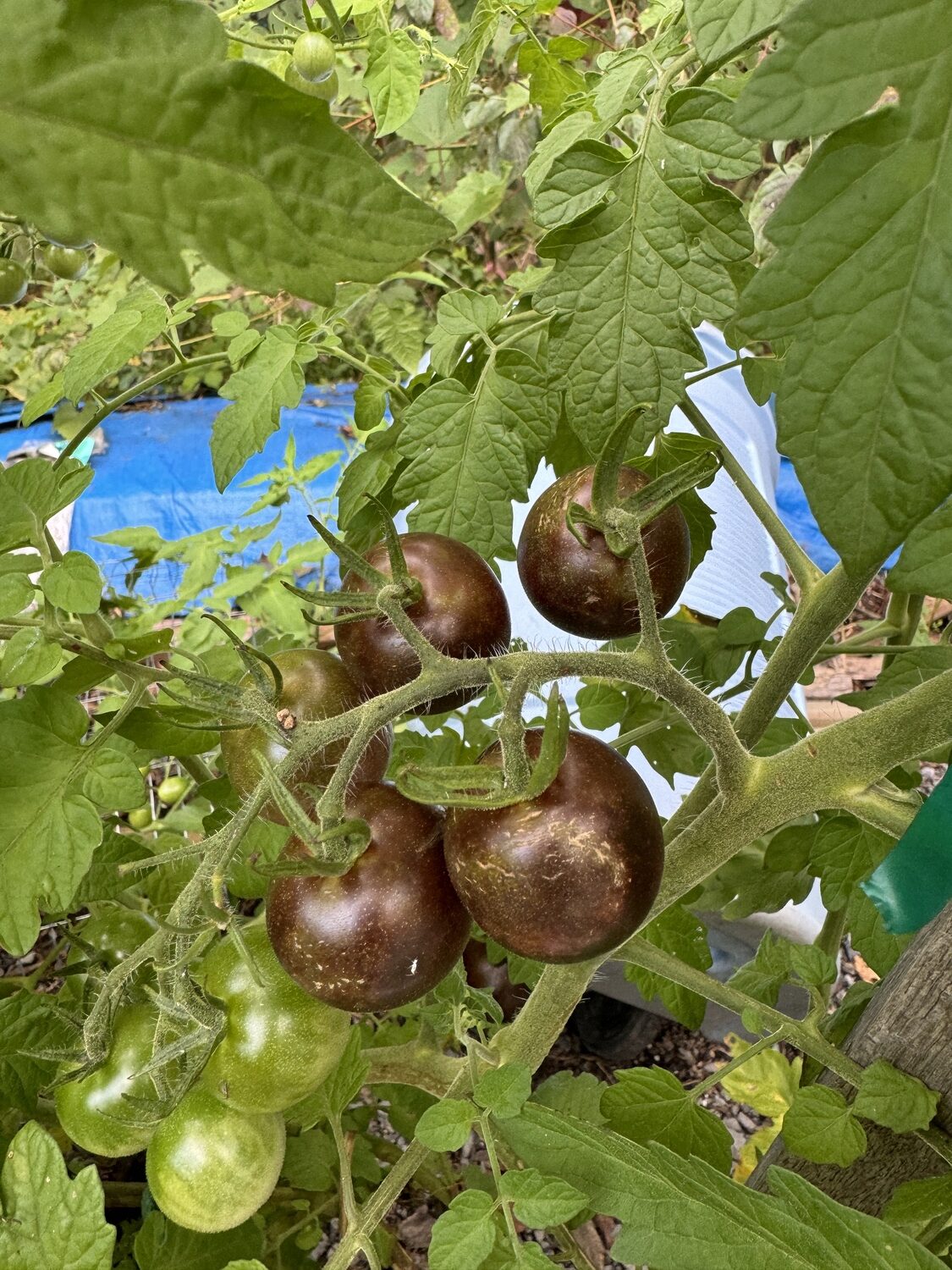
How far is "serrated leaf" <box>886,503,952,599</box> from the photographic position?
434 millimetres

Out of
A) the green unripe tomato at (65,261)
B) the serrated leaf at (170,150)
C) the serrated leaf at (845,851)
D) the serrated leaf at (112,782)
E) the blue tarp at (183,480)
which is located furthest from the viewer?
the blue tarp at (183,480)

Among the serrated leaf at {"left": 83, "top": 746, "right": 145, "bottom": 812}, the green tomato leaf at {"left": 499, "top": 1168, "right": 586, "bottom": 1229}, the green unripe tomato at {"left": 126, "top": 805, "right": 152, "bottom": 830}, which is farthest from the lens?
the green unripe tomato at {"left": 126, "top": 805, "right": 152, "bottom": 830}

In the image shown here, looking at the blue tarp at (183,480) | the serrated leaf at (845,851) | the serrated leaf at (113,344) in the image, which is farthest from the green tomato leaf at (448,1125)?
the blue tarp at (183,480)

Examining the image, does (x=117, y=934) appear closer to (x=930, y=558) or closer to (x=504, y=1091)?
(x=504, y=1091)

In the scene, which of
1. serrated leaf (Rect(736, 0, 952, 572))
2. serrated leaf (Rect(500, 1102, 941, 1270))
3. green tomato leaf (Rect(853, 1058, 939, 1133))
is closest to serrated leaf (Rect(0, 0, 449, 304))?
serrated leaf (Rect(736, 0, 952, 572))

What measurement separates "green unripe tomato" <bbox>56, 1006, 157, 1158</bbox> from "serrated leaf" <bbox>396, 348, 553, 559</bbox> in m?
0.37

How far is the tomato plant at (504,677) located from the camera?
241mm

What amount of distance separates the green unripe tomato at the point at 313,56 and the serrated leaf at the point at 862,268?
2.23 feet

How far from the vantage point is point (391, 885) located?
1.45 ft

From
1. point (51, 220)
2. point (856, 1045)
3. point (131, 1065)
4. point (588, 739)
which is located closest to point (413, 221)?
point (51, 220)

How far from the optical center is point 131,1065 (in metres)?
0.56

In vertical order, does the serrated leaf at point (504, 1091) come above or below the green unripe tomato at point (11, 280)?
below

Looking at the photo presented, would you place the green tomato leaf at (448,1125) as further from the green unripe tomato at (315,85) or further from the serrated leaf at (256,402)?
the green unripe tomato at (315,85)

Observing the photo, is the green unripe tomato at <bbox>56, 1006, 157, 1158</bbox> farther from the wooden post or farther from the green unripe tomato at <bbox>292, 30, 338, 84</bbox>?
the green unripe tomato at <bbox>292, 30, 338, 84</bbox>
